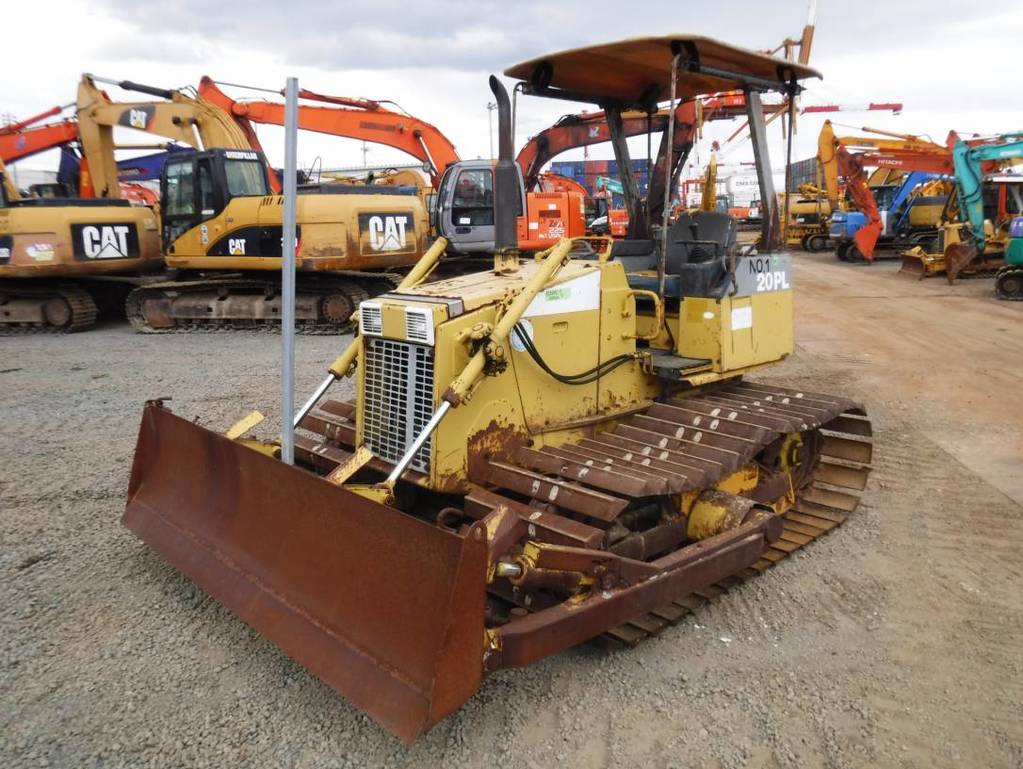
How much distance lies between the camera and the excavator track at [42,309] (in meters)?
12.4

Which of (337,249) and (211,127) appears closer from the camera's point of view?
(337,249)

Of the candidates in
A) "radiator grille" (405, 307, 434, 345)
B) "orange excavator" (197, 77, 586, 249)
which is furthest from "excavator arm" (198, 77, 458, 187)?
"radiator grille" (405, 307, 434, 345)

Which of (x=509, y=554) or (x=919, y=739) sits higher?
(x=509, y=554)

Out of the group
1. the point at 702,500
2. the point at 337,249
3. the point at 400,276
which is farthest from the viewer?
the point at 400,276

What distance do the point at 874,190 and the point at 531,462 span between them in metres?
27.0

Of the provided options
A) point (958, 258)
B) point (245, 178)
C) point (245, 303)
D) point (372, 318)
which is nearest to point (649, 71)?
point (372, 318)

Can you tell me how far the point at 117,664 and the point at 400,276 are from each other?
9.42 meters

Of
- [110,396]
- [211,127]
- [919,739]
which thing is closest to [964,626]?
[919,739]

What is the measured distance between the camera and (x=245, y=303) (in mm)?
11852

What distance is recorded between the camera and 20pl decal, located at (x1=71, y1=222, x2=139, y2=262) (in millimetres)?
12148

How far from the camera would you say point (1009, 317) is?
42.3ft

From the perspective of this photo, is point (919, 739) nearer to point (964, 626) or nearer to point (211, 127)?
point (964, 626)

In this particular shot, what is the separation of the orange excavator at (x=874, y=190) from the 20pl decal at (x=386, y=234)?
1424 centimetres

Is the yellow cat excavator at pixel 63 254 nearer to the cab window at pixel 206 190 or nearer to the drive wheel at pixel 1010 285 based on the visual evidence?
the cab window at pixel 206 190
